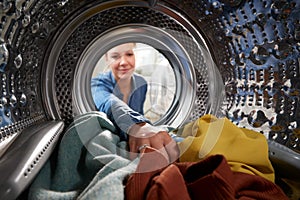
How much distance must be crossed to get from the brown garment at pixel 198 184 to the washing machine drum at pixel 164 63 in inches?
6.5

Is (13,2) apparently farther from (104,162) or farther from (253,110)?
(253,110)

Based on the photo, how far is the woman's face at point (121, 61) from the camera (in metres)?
1.02

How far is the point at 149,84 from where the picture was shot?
3.51 feet

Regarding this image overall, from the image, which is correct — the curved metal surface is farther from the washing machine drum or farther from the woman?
the woman

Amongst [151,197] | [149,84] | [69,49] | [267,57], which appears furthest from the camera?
[149,84]

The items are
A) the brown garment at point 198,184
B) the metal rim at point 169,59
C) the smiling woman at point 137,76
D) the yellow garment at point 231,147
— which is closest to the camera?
the brown garment at point 198,184

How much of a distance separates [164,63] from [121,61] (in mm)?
118

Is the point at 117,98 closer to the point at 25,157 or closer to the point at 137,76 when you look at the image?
the point at 137,76

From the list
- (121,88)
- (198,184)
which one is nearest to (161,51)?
(121,88)

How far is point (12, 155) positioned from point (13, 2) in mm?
222

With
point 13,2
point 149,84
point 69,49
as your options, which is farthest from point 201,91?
point 13,2

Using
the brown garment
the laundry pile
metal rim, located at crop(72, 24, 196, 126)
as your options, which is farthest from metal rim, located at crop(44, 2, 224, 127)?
the brown garment

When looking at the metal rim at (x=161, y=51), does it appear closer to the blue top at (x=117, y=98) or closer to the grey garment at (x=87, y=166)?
the blue top at (x=117, y=98)

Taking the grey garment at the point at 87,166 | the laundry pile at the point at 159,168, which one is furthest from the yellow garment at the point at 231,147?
the grey garment at the point at 87,166
